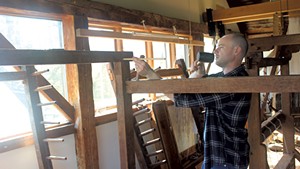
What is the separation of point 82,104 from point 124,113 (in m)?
1.13

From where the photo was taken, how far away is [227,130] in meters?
1.58

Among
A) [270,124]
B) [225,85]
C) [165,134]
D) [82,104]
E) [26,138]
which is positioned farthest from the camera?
[165,134]

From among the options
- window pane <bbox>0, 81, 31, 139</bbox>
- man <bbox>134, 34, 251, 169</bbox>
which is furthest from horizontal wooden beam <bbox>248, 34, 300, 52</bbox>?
window pane <bbox>0, 81, 31, 139</bbox>

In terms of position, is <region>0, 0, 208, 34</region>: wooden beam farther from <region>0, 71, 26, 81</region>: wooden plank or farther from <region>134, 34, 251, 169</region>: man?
<region>134, 34, 251, 169</region>: man

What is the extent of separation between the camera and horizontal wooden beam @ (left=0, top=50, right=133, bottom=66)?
1.13 m

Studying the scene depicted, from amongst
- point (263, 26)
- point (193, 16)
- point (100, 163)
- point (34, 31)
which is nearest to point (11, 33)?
point (34, 31)

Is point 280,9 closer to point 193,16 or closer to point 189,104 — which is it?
point 193,16

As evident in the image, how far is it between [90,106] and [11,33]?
35.2 inches

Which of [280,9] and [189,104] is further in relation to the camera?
[280,9]

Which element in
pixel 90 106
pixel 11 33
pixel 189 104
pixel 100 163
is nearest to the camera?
pixel 189 104

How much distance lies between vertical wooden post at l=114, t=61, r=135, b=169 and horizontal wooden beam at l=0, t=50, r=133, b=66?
0.07m

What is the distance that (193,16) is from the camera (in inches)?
191

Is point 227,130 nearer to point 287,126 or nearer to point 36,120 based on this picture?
point 36,120

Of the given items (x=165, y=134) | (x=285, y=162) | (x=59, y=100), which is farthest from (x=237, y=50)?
(x=165, y=134)
